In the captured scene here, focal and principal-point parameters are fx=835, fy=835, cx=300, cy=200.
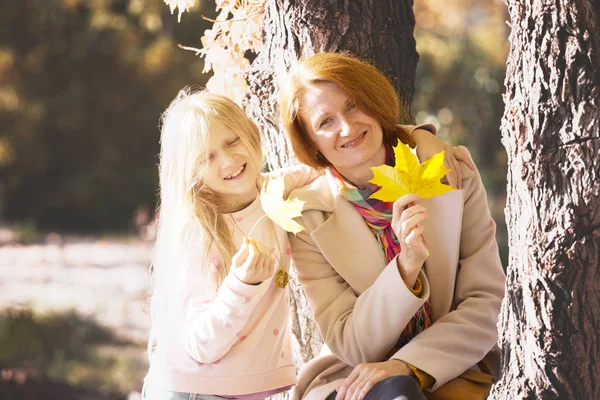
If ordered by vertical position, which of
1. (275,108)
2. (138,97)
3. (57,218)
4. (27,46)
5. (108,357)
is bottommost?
(108,357)

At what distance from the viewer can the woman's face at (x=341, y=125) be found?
6.72 ft

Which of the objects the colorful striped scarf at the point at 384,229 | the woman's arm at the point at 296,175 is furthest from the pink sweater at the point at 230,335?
the colorful striped scarf at the point at 384,229

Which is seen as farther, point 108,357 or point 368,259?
point 108,357

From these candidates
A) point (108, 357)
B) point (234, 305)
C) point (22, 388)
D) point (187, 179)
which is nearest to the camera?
point (234, 305)

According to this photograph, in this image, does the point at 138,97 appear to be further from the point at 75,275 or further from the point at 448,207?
the point at 448,207

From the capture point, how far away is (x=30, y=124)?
27.5 feet

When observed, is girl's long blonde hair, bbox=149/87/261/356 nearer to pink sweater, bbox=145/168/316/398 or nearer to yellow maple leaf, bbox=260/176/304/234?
pink sweater, bbox=145/168/316/398

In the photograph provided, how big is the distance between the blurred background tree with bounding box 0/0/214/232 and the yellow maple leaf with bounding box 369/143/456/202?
6667 millimetres

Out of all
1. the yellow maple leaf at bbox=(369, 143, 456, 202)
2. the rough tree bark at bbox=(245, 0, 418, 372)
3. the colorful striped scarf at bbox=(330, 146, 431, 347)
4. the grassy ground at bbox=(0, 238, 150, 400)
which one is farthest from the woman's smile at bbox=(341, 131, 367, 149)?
the grassy ground at bbox=(0, 238, 150, 400)

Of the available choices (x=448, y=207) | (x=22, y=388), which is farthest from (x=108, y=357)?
(x=448, y=207)

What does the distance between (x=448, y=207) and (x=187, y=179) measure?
65 cm

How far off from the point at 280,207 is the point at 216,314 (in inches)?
11.3

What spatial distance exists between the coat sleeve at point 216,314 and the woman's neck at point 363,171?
0.35 m

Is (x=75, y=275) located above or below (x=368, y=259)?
below
